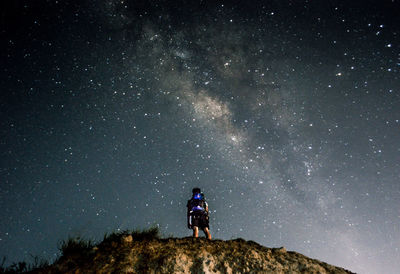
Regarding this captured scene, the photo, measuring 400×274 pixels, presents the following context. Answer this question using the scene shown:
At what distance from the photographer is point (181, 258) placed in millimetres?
5184

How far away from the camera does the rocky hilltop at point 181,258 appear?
16.6ft

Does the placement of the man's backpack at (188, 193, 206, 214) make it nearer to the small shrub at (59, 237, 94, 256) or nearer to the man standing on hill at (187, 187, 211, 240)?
the man standing on hill at (187, 187, 211, 240)

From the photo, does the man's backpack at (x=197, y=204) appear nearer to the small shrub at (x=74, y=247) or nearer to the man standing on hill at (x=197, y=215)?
the man standing on hill at (x=197, y=215)

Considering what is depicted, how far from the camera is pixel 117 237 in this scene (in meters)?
6.30

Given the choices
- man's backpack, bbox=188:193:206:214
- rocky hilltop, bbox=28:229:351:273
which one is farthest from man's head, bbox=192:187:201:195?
rocky hilltop, bbox=28:229:351:273

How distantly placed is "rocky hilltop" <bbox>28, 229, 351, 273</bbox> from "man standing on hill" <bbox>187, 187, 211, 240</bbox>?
8.49ft

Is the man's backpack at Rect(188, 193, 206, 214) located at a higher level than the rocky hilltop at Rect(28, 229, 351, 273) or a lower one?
higher

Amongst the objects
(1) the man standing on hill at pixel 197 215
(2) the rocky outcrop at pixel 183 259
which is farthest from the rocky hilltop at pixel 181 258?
(1) the man standing on hill at pixel 197 215

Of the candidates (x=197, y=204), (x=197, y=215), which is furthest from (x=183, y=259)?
(x=197, y=204)

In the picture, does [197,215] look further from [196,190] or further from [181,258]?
[181,258]

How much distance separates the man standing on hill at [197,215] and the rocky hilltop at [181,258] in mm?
2587

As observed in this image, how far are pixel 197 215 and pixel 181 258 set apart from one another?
3.52m

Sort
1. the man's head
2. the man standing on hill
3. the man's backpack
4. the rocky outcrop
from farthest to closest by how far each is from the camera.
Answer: the man's head, the man's backpack, the man standing on hill, the rocky outcrop

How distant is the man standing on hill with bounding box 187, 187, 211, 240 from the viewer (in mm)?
8586
